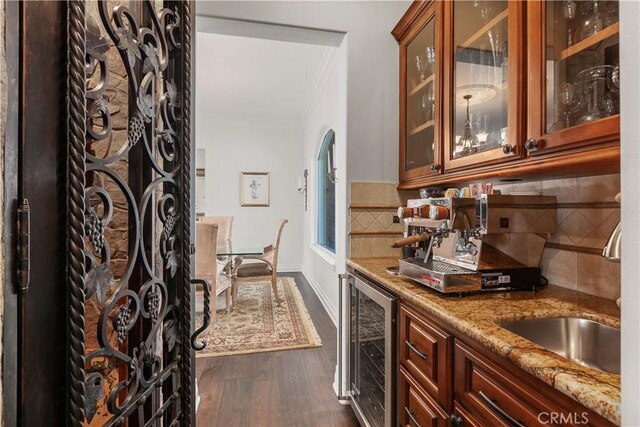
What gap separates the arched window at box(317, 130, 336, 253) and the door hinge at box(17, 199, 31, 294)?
3.73m

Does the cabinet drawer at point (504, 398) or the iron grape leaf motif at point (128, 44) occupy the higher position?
the iron grape leaf motif at point (128, 44)

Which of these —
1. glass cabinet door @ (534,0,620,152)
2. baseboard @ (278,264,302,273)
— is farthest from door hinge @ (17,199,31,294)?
baseboard @ (278,264,302,273)

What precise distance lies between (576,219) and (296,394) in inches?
76.4

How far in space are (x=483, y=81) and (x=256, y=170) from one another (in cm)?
493

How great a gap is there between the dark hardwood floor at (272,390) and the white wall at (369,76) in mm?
1506

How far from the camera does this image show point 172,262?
3.34ft

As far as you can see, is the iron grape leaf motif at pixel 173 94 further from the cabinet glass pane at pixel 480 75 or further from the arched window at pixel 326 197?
the arched window at pixel 326 197

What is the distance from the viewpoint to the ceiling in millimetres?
3115

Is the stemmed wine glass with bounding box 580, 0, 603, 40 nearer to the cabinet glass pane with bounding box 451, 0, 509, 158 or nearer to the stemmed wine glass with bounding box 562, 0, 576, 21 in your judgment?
the stemmed wine glass with bounding box 562, 0, 576, 21

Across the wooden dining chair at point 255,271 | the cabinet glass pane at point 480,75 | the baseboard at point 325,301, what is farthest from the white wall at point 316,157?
the cabinet glass pane at point 480,75

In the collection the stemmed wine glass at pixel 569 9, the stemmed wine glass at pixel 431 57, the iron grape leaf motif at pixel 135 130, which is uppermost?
the stemmed wine glass at pixel 431 57

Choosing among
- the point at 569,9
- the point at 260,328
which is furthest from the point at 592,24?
the point at 260,328

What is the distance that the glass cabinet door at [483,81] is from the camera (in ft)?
3.94

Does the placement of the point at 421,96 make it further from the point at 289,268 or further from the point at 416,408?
the point at 289,268
